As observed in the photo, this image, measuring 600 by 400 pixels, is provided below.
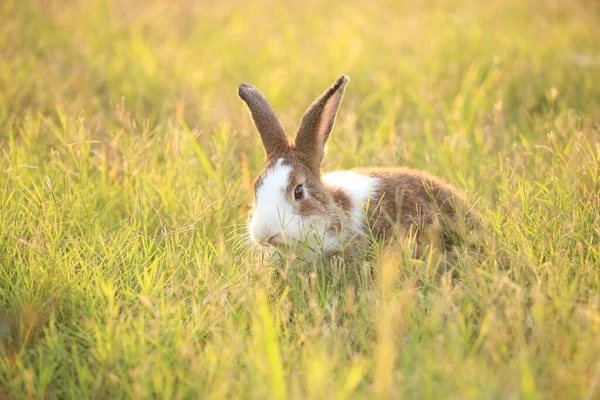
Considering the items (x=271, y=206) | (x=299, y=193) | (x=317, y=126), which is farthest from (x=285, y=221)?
(x=317, y=126)

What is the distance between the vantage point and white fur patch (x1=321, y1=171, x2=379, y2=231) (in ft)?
12.3

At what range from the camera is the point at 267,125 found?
3.80 metres

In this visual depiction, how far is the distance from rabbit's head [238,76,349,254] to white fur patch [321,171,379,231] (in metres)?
0.14

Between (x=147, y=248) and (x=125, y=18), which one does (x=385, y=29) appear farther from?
(x=147, y=248)

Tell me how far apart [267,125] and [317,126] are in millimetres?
287

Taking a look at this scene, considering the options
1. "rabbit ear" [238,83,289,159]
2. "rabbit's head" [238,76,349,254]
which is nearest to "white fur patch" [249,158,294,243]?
"rabbit's head" [238,76,349,254]

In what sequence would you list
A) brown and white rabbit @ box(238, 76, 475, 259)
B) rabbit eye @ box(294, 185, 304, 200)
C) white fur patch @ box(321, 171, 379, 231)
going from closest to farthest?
1. brown and white rabbit @ box(238, 76, 475, 259)
2. rabbit eye @ box(294, 185, 304, 200)
3. white fur patch @ box(321, 171, 379, 231)

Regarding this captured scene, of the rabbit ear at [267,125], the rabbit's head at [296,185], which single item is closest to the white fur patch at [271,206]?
the rabbit's head at [296,185]

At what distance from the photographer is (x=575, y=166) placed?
3.86 metres

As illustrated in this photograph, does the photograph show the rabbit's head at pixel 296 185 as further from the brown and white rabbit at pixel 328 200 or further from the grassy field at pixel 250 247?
the grassy field at pixel 250 247

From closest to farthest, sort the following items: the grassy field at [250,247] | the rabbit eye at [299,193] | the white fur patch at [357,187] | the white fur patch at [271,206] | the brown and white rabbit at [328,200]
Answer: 1. the grassy field at [250,247]
2. the white fur patch at [271,206]
3. the brown and white rabbit at [328,200]
4. the rabbit eye at [299,193]
5. the white fur patch at [357,187]

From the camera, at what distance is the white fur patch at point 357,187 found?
12.3ft

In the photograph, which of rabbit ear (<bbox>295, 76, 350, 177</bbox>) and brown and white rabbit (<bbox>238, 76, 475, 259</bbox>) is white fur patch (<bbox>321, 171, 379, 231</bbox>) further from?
rabbit ear (<bbox>295, 76, 350, 177</bbox>)

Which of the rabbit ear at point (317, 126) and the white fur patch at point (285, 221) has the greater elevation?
the rabbit ear at point (317, 126)
